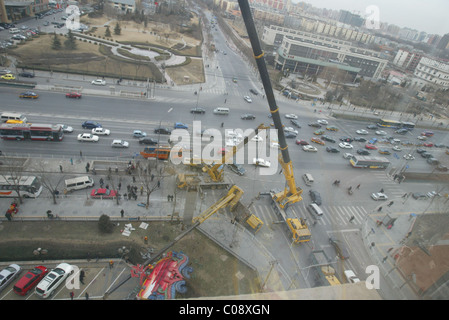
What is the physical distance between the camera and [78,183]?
1955cm

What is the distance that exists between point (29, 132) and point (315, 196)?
2708 centimetres

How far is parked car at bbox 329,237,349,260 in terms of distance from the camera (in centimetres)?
1873

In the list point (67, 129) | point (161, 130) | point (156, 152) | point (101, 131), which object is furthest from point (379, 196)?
point (67, 129)

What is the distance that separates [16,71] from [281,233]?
132ft

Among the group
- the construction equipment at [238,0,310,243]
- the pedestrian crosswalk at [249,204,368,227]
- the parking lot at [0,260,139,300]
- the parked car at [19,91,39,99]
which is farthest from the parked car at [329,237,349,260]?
the parked car at [19,91,39,99]

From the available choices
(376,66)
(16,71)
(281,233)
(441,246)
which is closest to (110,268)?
(281,233)

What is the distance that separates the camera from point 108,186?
2038cm

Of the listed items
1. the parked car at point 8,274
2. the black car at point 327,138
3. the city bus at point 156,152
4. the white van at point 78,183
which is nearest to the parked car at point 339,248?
the city bus at point 156,152

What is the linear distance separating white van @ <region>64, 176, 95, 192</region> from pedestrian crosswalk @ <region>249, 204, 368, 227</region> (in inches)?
519

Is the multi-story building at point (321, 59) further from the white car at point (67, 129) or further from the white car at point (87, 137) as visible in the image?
the white car at point (67, 129)

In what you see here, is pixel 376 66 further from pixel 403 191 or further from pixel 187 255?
pixel 187 255

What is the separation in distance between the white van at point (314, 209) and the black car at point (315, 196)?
27.3 inches

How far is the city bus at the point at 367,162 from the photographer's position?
30.5 m

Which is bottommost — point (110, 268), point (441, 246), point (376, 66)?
point (110, 268)
